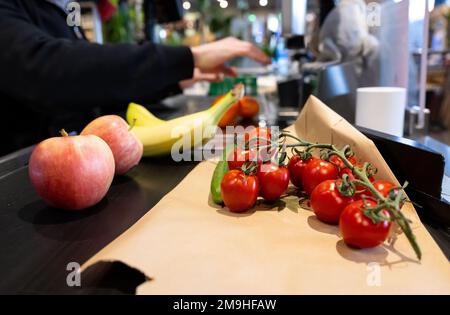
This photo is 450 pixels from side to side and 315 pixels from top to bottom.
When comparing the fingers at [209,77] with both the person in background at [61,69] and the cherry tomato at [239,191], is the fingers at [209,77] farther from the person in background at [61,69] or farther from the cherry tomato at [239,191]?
the cherry tomato at [239,191]

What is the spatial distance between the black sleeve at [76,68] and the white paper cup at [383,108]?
711 mm

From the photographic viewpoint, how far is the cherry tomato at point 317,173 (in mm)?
681

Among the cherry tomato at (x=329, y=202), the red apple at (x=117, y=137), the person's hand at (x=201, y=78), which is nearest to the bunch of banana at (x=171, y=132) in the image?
the red apple at (x=117, y=137)

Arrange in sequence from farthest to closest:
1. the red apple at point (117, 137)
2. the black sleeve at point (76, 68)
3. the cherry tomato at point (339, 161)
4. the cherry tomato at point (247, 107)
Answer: the cherry tomato at point (247, 107), the black sleeve at point (76, 68), the red apple at point (117, 137), the cherry tomato at point (339, 161)

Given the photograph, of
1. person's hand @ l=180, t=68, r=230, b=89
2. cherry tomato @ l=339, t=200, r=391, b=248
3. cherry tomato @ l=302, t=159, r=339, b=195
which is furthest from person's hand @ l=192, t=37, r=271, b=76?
cherry tomato @ l=339, t=200, r=391, b=248

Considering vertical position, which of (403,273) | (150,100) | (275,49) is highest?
(275,49)

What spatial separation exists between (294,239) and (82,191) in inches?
15.0

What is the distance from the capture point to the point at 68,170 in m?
0.66

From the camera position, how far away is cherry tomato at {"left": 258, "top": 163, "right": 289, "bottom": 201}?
27.0 inches

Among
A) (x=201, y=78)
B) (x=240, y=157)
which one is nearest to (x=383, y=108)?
(x=240, y=157)

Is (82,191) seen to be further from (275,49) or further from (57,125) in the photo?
(275,49)

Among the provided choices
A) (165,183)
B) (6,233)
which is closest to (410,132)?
(165,183)

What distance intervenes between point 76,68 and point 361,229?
1173 mm

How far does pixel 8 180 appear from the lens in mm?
882
